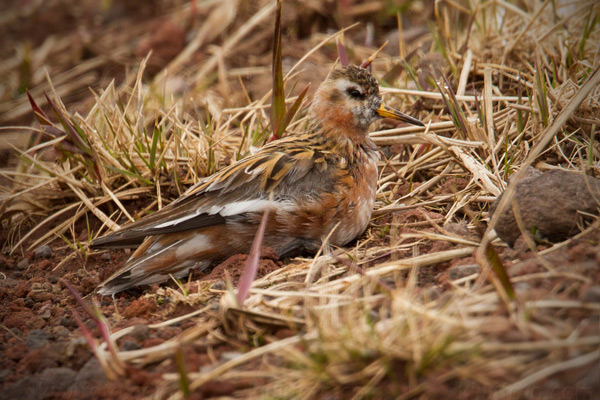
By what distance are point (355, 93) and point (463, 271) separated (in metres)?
1.64

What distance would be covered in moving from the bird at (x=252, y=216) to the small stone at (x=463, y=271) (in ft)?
3.22

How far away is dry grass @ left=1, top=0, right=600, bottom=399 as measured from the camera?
218 centimetres

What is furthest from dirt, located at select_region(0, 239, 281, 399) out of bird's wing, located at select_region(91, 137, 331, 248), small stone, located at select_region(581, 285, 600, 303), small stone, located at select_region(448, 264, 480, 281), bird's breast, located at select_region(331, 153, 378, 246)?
small stone, located at select_region(581, 285, 600, 303)

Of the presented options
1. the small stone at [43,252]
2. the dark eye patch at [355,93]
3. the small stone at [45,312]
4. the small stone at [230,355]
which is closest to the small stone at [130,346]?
the small stone at [230,355]

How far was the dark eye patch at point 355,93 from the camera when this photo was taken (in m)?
4.05

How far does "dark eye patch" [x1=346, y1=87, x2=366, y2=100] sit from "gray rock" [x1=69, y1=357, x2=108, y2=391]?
2.29 meters

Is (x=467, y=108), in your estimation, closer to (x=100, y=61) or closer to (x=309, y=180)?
(x=309, y=180)

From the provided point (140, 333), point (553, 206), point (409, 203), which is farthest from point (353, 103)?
point (140, 333)

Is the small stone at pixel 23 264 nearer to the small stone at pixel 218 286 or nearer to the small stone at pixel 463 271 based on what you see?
the small stone at pixel 218 286

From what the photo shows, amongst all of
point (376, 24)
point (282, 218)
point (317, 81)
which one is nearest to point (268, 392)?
point (282, 218)

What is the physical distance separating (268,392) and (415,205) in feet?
5.97

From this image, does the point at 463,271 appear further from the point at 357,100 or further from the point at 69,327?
the point at 69,327

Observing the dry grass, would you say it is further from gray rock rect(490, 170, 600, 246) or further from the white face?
the white face

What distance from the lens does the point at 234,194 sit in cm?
365
